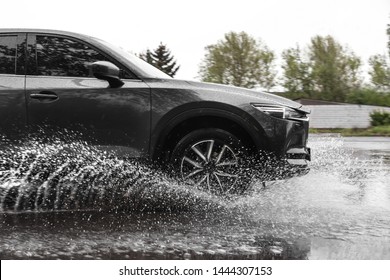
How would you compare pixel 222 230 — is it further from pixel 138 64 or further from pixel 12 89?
pixel 12 89

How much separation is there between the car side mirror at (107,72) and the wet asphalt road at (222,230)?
1.14 meters

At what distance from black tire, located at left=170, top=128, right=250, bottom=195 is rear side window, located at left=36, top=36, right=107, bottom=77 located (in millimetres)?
1198

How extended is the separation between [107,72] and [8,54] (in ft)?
3.70

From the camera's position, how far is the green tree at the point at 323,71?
4866 cm

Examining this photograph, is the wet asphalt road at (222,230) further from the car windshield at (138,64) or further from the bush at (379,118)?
the bush at (379,118)

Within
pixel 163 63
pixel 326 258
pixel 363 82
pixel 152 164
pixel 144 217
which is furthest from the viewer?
pixel 163 63

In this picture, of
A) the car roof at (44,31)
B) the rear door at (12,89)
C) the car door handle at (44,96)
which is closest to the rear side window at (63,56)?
the car roof at (44,31)

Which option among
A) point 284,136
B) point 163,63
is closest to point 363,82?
point 163,63

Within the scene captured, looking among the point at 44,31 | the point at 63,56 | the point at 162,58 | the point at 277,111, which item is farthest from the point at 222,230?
the point at 162,58

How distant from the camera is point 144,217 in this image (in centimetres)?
479
